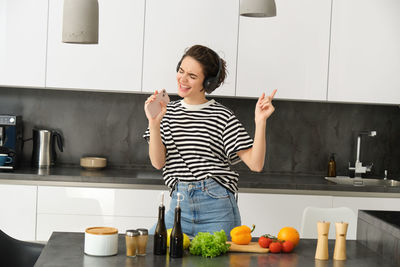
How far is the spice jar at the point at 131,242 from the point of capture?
84.4 inches

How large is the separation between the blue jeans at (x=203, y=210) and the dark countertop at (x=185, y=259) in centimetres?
26

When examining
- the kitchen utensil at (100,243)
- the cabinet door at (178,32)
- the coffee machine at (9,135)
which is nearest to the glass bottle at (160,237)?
the kitchen utensil at (100,243)

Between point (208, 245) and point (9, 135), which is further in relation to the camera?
point (9, 135)

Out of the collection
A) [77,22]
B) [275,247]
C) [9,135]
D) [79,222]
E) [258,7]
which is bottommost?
[79,222]

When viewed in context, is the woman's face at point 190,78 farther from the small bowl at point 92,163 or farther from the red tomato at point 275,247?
the small bowl at point 92,163

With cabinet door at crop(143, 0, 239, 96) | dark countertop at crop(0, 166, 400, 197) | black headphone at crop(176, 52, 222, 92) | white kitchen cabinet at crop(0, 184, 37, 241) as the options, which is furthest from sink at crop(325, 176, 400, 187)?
white kitchen cabinet at crop(0, 184, 37, 241)

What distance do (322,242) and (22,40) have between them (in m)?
2.69

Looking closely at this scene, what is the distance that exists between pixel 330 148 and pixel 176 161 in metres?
2.22

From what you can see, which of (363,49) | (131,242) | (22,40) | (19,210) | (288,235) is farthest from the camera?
(363,49)

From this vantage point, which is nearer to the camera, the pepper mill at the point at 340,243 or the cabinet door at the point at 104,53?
the pepper mill at the point at 340,243

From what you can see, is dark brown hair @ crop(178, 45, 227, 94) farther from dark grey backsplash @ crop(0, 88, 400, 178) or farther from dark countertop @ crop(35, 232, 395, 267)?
dark grey backsplash @ crop(0, 88, 400, 178)

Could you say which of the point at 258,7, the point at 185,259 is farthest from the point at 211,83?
the point at 185,259

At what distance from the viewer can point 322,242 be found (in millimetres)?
2260

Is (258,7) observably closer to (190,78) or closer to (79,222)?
(190,78)
